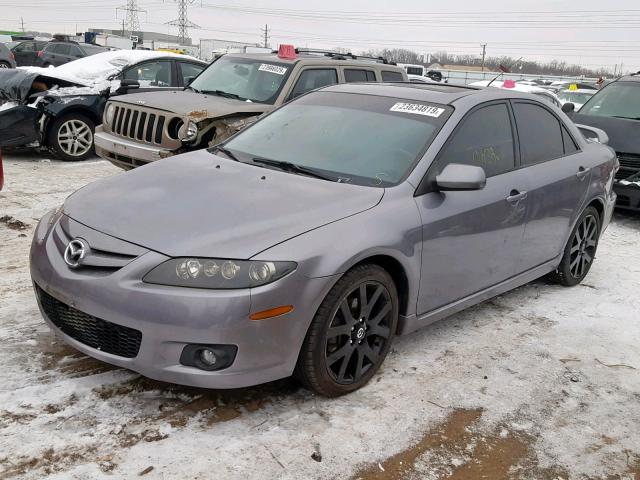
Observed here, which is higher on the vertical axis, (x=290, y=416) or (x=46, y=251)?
(x=46, y=251)

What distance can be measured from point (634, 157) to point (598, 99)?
184 centimetres

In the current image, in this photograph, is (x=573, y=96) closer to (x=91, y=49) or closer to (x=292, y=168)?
(x=91, y=49)

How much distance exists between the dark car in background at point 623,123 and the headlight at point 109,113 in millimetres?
6070

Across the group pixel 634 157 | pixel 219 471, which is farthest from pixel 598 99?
pixel 219 471

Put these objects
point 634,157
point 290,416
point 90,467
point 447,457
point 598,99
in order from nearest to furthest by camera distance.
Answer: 1. point 90,467
2. point 447,457
3. point 290,416
4. point 634,157
5. point 598,99

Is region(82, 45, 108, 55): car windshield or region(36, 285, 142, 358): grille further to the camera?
region(82, 45, 108, 55): car windshield

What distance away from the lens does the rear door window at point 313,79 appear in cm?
769

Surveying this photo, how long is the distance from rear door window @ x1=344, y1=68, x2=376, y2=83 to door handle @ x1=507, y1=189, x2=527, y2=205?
4.38 metres

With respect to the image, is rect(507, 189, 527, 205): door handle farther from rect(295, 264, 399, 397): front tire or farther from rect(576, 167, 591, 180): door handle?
rect(295, 264, 399, 397): front tire

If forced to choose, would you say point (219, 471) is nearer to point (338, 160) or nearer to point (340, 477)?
point (340, 477)

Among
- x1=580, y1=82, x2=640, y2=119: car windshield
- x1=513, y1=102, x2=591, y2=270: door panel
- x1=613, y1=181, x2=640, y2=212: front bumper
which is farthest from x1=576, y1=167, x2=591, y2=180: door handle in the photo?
x1=580, y1=82, x2=640, y2=119: car windshield

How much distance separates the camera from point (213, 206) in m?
3.34

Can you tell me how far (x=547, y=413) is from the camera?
3.49 meters

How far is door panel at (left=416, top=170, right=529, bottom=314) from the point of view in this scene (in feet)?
12.2
